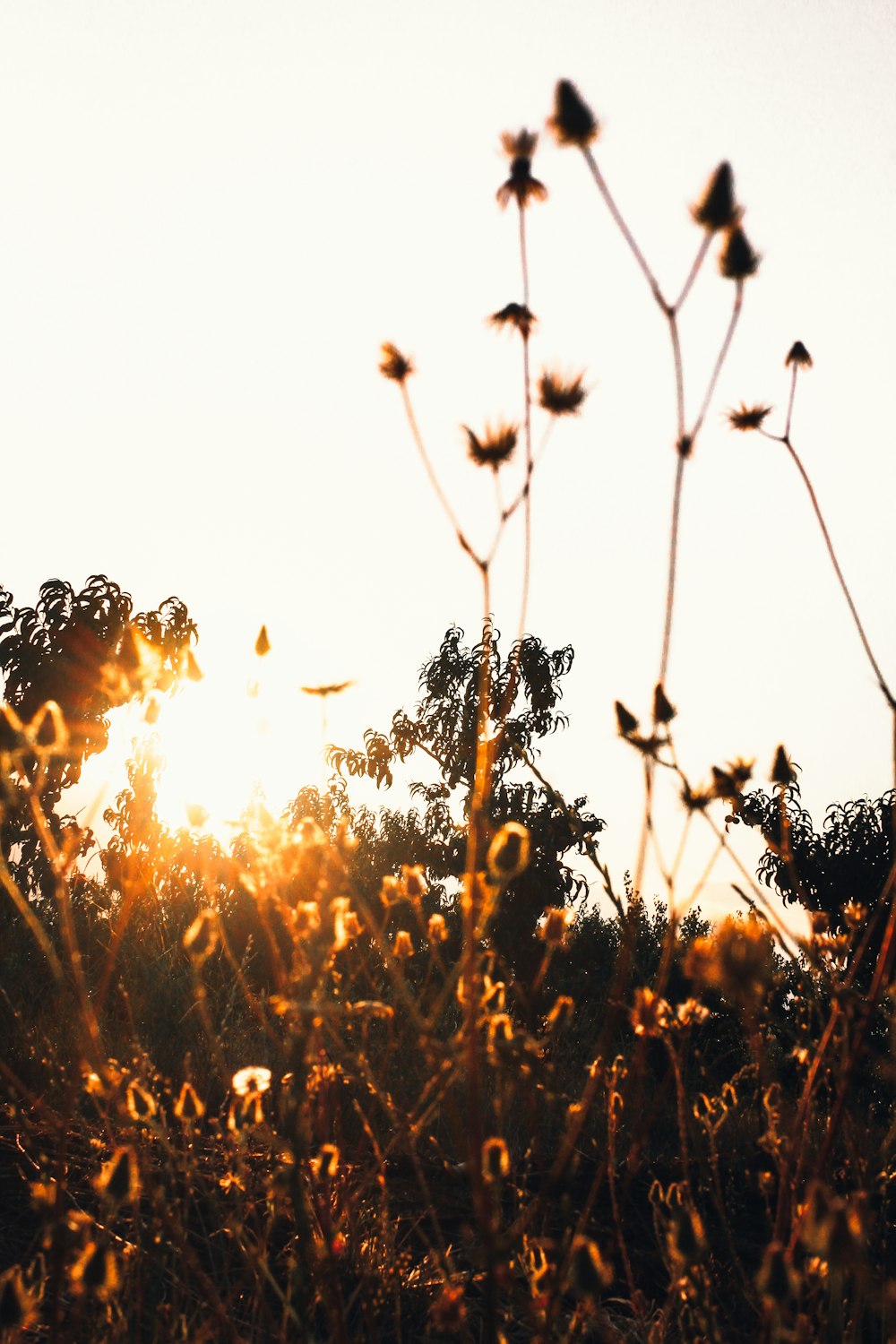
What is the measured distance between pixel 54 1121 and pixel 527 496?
1.16 meters

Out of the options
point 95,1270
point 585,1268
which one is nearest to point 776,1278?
point 585,1268

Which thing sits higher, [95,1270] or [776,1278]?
[95,1270]

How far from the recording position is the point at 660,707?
1.56 meters

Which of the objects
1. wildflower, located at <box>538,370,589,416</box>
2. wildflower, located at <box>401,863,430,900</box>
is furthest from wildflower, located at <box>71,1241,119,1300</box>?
wildflower, located at <box>538,370,589,416</box>

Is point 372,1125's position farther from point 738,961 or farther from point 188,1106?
point 738,961

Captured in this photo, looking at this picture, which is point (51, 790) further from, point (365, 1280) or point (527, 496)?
point (527, 496)

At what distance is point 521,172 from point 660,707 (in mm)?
869

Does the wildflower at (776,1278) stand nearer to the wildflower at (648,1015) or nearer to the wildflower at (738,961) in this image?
the wildflower at (738,961)

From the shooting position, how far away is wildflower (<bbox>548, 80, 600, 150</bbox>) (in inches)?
58.2

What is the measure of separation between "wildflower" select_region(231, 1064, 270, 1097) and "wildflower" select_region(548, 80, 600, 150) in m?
1.41

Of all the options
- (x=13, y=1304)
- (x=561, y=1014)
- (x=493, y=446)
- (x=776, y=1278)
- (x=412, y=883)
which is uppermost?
(x=493, y=446)

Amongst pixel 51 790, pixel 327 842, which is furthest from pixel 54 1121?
pixel 51 790

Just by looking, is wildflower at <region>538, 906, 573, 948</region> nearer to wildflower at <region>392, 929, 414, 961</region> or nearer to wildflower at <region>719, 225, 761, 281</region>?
wildflower at <region>392, 929, 414, 961</region>

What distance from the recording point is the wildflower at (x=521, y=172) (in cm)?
159
